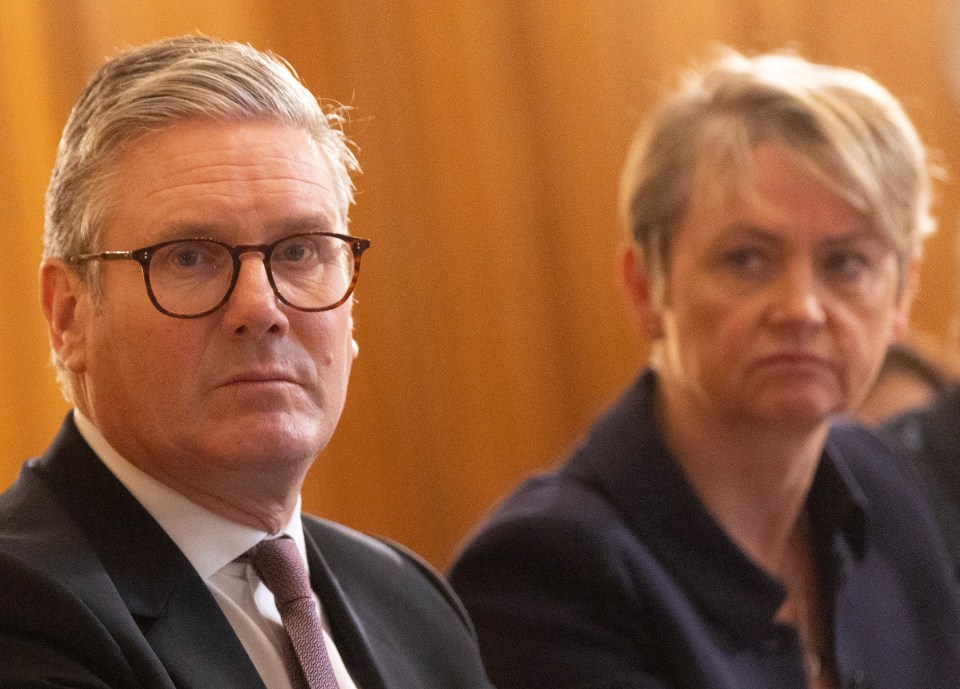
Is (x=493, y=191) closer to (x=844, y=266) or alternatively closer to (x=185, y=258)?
(x=844, y=266)

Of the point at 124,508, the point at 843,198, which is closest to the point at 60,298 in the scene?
the point at 124,508

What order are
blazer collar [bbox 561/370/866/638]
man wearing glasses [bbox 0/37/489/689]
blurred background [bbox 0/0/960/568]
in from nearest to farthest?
man wearing glasses [bbox 0/37/489/689] < blazer collar [bbox 561/370/866/638] < blurred background [bbox 0/0/960/568]

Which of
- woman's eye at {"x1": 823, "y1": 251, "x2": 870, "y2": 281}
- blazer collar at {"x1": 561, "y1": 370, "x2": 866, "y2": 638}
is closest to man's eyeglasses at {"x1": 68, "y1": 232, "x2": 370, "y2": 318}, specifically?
blazer collar at {"x1": 561, "y1": 370, "x2": 866, "y2": 638}

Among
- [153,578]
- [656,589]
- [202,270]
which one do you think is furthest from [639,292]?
[153,578]

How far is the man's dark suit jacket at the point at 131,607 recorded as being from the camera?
3.87ft

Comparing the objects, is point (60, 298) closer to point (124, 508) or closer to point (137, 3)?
point (124, 508)

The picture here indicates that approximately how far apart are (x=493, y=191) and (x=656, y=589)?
214cm

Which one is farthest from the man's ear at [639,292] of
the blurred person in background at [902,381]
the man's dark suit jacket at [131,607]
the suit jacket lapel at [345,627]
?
the blurred person in background at [902,381]

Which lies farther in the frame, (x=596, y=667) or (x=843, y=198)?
(x=843, y=198)

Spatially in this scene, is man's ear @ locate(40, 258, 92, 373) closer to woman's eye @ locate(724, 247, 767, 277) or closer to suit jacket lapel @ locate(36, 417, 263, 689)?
suit jacket lapel @ locate(36, 417, 263, 689)

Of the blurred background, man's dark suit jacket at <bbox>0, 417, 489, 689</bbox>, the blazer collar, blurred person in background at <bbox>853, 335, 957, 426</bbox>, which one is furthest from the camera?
the blurred background

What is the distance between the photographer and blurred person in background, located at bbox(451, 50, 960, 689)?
194cm

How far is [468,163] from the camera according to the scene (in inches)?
151

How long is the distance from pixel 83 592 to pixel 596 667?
3.00ft
